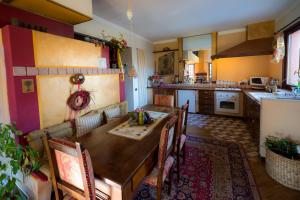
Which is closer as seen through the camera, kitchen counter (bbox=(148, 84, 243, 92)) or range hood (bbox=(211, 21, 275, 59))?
range hood (bbox=(211, 21, 275, 59))

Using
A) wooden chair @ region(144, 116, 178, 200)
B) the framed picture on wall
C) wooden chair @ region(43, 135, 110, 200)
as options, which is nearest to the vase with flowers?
wooden chair @ region(144, 116, 178, 200)

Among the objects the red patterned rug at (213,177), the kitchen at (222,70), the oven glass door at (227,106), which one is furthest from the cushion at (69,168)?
the oven glass door at (227,106)

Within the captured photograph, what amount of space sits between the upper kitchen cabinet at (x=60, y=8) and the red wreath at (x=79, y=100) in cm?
108

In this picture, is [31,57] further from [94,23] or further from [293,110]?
[293,110]

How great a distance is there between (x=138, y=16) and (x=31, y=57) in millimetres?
2192

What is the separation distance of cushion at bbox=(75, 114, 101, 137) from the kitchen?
313cm

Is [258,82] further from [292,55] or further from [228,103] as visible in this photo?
[292,55]

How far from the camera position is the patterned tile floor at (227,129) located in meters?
2.74

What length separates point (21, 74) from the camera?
173 centimetres

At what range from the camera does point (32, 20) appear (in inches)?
80.0

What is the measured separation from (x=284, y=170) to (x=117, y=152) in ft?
6.16

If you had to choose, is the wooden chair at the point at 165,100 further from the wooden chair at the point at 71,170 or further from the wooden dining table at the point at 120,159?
the wooden chair at the point at 71,170

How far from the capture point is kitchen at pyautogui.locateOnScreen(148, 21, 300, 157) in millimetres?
3822

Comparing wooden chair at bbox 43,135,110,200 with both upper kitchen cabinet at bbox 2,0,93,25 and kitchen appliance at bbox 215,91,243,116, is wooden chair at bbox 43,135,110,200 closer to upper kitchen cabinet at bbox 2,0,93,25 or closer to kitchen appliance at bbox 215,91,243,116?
upper kitchen cabinet at bbox 2,0,93,25
